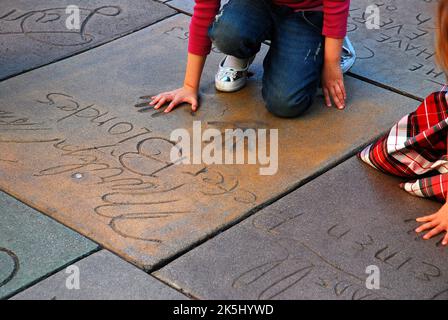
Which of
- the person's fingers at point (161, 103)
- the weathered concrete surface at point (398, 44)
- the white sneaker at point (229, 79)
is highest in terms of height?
the weathered concrete surface at point (398, 44)

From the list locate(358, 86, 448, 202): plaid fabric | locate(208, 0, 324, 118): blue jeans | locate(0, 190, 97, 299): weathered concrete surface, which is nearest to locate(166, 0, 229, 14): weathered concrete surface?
locate(208, 0, 324, 118): blue jeans

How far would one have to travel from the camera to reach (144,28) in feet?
10.4

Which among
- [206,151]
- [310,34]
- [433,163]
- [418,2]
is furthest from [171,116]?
[418,2]

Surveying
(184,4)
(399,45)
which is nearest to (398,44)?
(399,45)

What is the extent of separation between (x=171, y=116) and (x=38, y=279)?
871mm

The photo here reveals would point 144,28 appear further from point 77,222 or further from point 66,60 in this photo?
point 77,222

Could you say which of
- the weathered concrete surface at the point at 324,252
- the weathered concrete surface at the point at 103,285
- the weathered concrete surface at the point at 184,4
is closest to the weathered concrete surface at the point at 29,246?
the weathered concrete surface at the point at 103,285

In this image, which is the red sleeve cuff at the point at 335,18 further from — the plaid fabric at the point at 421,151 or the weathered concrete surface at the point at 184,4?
the weathered concrete surface at the point at 184,4

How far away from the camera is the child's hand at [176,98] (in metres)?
2.62

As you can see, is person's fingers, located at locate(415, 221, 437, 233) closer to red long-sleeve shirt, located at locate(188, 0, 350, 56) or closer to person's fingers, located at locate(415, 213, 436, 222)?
person's fingers, located at locate(415, 213, 436, 222)

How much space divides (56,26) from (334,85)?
115cm

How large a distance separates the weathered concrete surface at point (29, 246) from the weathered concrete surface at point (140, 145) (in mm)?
43
